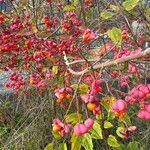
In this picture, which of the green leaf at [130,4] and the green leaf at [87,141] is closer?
the green leaf at [87,141]

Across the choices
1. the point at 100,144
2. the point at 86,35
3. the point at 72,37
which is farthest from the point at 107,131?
the point at 86,35

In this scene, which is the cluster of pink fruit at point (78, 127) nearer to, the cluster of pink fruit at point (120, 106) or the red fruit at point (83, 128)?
the red fruit at point (83, 128)

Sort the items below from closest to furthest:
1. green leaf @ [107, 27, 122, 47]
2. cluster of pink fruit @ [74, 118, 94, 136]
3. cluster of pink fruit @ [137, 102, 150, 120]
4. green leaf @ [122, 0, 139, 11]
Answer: cluster of pink fruit @ [74, 118, 94, 136], cluster of pink fruit @ [137, 102, 150, 120], green leaf @ [107, 27, 122, 47], green leaf @ [122, 0, 139, 11]

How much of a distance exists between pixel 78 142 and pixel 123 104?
0.75ft

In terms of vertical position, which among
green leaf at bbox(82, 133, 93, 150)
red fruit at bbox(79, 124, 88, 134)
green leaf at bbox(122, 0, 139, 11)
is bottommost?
green leaf at bbox(82, 133, 93, 150)

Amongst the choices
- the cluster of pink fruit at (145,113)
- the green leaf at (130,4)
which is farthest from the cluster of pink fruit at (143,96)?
the green leaf at (130,4)

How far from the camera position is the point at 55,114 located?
14.1 feet

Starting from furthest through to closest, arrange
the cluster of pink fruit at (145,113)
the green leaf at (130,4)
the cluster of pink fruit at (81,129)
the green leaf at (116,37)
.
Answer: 1. the green leaf at (130,4)
2. the green leaf at (116,37)
3. the cluster of pink fruit at (145,113)
4. the cluster of pink fruit at (81,129)

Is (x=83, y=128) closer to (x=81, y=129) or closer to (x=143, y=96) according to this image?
(x=81, y=129)

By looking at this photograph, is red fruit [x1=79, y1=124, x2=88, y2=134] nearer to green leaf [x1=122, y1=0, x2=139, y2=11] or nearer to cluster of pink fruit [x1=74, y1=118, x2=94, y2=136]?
cluster of pink fruit [x1=74, y1=118, x2=94, y2=136]

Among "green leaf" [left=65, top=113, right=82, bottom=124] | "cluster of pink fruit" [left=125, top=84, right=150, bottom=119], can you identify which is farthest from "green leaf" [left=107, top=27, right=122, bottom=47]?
"green leaf" [left=65, top=113, right=82, bottom=124]

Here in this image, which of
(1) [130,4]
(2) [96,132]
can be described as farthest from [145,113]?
(1) [130,4]

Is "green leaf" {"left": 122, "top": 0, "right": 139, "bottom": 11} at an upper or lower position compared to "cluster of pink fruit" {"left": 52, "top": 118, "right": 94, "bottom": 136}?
upper

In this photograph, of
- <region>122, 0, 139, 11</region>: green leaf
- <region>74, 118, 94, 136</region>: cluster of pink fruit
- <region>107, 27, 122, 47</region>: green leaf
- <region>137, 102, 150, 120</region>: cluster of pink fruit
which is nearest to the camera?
<region>74, 118, 94, 136</region>: cluster of pink fruit
